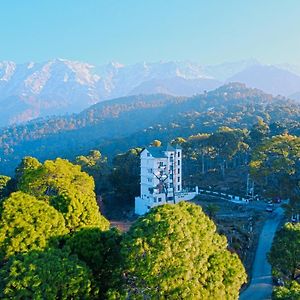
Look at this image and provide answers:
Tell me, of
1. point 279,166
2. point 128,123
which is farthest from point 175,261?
point 128,123

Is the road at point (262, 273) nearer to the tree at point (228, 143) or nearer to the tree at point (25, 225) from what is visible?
the tree at point (25, 225)

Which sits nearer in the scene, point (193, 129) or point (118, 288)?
point (118, 288)

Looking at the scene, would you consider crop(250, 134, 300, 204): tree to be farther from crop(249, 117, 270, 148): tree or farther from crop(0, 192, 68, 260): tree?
crop(0, 192, 68, 260): tree

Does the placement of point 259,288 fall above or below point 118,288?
below

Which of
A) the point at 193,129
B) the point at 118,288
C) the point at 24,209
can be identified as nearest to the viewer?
the point at 118,288

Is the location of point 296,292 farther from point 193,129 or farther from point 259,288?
point 193,129

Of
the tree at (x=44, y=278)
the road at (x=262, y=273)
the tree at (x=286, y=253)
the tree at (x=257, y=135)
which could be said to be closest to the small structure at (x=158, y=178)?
the road at (x=262, y=273)

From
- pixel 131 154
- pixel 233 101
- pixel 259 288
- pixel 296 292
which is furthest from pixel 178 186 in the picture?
pixel 233 101
